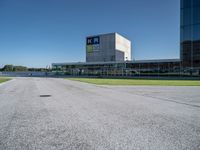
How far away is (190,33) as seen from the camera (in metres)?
43.6

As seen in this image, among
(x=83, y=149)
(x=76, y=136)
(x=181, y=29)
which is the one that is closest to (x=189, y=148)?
(x=83, y=149)

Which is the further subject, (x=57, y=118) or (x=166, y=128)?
(x=57, y=118)

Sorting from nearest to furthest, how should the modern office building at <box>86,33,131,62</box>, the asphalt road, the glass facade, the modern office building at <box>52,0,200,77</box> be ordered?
the asphalt road, the glass facade, the modern office building at <box>52,0,200,77</box>, the modern office building at <box>86,33,131,62</box>

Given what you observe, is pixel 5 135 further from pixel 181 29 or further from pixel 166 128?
pixel 181 29

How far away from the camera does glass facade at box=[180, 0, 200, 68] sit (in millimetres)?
42531

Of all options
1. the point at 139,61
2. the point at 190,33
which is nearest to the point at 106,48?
the point at 139,61

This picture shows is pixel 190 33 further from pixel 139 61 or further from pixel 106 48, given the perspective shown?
pixel 106 48

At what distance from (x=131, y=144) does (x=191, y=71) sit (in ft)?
150

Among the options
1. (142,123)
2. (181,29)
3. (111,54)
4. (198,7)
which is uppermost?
(198,7)

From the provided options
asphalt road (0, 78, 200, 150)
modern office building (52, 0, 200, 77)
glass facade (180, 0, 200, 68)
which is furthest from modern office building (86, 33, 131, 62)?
asphalt road (0, 78, 200, 150)

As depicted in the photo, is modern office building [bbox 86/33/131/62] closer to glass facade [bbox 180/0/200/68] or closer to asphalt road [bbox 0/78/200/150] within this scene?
glass facade [bbox 180/0/200/68]

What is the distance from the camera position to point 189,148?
3.68 meters

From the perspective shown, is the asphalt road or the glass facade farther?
the glass facade

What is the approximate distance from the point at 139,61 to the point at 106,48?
759 inches
